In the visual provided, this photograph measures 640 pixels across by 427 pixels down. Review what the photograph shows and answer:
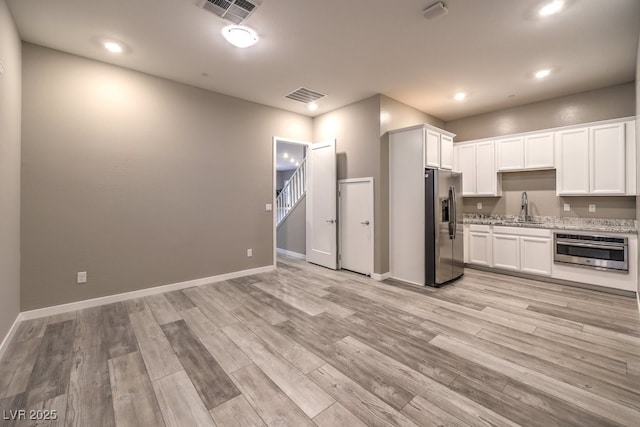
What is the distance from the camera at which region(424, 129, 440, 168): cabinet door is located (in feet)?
13.7

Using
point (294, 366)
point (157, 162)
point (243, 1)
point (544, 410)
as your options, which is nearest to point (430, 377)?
point (544, 410)

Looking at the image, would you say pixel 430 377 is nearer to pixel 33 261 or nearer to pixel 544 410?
pixel 544 410

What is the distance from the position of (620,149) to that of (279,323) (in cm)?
530

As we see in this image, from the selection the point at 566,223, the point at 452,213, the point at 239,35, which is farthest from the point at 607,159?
the point at 239,35

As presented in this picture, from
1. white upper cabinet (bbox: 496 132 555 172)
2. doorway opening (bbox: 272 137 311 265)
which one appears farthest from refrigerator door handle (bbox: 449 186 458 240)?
doorway opening (bbox: 272 137 311 265)

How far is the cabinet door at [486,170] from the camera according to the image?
5.06 metres

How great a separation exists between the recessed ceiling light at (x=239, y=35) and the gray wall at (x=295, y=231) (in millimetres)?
3672

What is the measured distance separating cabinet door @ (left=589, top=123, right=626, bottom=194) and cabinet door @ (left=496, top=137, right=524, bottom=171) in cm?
88

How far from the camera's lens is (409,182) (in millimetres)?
4344

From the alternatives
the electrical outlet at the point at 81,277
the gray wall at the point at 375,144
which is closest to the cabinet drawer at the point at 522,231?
the gray wall at the point at 375,144

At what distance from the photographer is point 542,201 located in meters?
4.78

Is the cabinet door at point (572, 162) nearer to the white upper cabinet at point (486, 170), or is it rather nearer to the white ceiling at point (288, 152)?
the white upper cabinet at point (486, 170)

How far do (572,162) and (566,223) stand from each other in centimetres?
102

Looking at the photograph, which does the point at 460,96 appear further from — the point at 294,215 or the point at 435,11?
the point at 294,215
